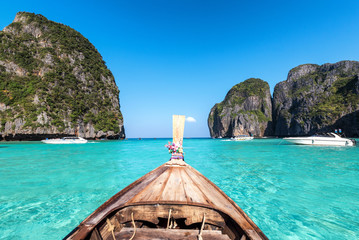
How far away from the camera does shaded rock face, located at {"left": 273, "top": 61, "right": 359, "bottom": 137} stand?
7562cm

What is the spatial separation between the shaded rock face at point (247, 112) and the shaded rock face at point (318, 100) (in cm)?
773

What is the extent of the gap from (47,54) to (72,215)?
253 ft

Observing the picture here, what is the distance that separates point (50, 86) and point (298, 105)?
12342 centimetres

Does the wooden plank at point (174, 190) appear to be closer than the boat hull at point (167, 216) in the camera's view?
No

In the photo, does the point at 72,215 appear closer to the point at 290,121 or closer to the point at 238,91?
the point at 290,121

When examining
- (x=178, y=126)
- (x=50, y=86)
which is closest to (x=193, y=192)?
(x=178, y=126)

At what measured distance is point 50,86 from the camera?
56156mm

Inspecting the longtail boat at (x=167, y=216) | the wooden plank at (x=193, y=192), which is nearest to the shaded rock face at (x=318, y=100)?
the wooden plank at (x=193, y=192)

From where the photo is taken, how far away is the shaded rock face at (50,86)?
162 feet

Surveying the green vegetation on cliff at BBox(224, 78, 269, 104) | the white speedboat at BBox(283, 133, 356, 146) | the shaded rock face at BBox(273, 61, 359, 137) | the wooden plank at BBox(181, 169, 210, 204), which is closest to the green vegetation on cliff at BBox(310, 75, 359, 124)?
the shaded rock face at BBox(273, 61, 359, 137)

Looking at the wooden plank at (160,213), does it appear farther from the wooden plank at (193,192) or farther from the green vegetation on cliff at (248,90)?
the green vegetation on cliff at (248,90)

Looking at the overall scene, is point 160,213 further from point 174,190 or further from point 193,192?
point 193,192

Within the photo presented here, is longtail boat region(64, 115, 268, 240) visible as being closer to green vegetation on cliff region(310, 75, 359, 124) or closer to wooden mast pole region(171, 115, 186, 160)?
wooden mast pole region(171, 115, 186, 160)

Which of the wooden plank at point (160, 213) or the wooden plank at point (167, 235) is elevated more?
the wooden plank at point (160, 213)
